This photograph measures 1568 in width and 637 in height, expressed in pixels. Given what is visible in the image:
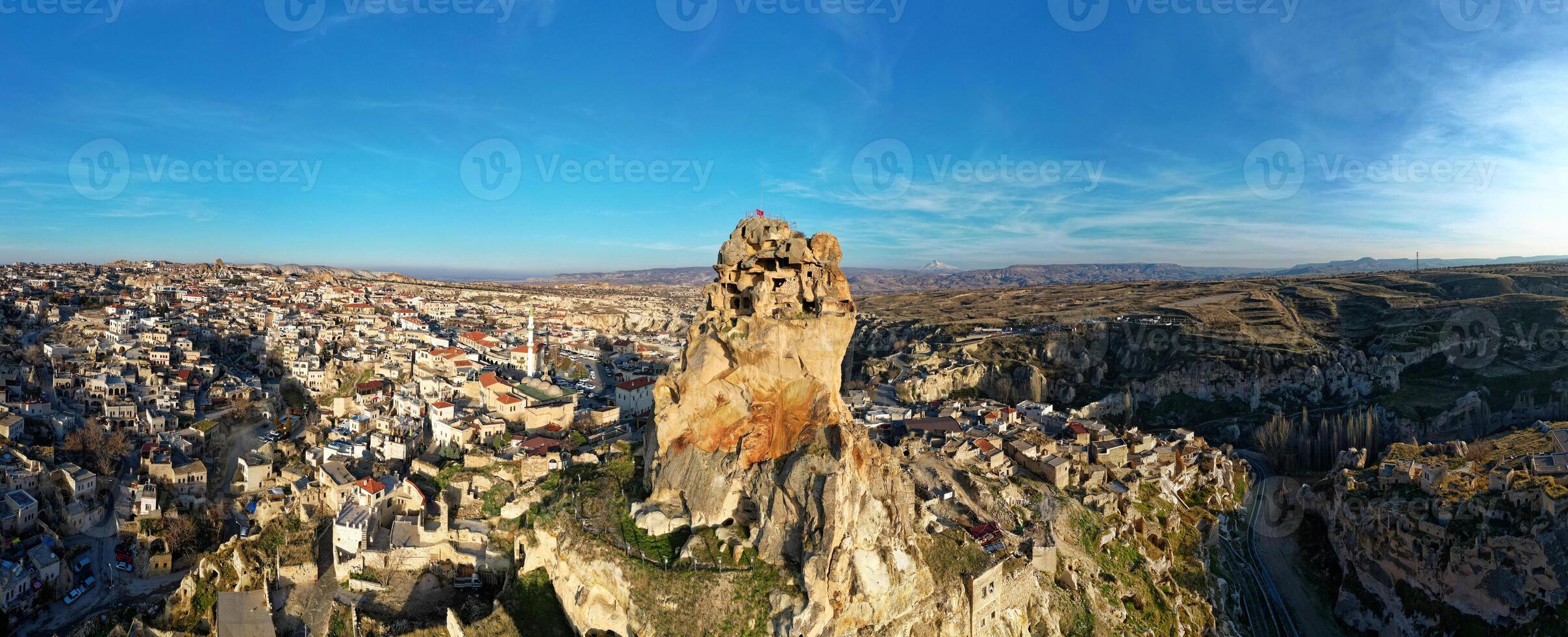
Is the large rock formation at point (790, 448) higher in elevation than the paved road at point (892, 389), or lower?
higher

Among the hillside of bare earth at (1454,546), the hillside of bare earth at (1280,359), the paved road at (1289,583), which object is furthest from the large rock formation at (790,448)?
the hillside of bare earth at (1280,359)

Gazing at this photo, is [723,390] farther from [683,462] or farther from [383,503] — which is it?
[383,503]

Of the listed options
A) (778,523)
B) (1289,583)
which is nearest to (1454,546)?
(1289,583)

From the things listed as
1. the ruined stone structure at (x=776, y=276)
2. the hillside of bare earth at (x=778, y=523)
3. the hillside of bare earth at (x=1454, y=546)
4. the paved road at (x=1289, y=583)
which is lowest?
the paved road at (x=1289, y=583)

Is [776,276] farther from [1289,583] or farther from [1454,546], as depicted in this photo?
[1289,583]

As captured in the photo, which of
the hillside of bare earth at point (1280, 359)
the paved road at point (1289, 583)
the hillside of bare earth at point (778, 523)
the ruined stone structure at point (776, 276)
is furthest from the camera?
the hillside of bare earth at point (1280, 359)

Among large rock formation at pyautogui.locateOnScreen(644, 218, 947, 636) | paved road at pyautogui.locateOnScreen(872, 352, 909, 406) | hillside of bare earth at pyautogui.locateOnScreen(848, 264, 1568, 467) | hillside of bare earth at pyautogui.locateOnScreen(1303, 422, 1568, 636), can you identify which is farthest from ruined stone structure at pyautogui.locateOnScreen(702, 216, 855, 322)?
hillside of bare earth at pyautogui.locateOnScreen(848, 264, 1568, 467)

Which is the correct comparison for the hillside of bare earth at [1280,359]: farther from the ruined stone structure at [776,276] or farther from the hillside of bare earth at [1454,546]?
the ruined stone structure at [776,276]

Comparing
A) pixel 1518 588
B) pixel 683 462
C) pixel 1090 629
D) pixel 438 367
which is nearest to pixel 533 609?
pixel 683 462
